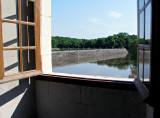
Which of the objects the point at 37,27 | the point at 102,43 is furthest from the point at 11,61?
the point at 102,43

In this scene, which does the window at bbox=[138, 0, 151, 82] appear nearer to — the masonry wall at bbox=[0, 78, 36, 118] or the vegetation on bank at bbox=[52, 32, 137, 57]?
the masonry wall at bbox=[0, 78, 36, 118]

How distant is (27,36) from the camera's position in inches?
78.4

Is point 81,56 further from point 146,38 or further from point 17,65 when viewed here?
point 146,38

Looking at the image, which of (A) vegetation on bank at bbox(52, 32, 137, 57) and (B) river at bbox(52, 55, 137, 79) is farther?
(A) vegetation on bank at bbox(52, 32, 137, 57)

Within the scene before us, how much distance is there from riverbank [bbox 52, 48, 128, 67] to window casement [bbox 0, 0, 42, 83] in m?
21.1

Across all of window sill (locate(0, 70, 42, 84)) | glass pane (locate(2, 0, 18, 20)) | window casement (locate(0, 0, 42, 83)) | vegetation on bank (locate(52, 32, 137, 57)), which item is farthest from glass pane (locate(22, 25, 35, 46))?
vegetation on bank (locate(52, 32, 137, 57))

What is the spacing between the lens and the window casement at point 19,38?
1.69m

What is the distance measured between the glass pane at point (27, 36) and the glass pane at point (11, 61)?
19cm

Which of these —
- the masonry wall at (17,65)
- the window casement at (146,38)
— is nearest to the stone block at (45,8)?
the masonry wall at (17,65)

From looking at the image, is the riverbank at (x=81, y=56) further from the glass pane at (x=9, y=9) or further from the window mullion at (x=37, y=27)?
the glass pane at (x=9, y=9)

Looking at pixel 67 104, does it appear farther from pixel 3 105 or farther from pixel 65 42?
pixel 65 42

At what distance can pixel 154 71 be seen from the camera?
0.70 metres

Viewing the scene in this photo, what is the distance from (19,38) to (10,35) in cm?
16

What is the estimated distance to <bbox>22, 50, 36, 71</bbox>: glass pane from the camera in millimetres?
1989
